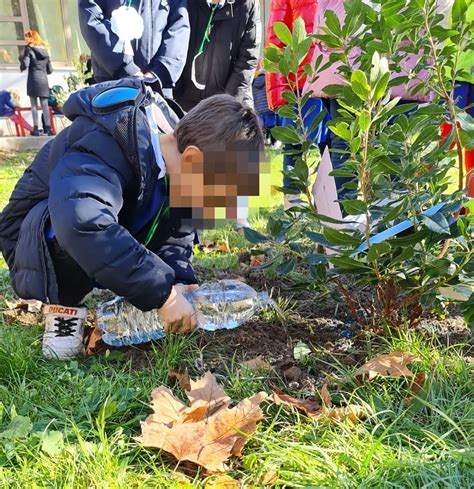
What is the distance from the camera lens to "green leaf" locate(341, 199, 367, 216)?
121 cm

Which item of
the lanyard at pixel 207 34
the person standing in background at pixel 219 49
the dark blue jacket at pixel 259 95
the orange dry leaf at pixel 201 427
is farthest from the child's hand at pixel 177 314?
the dark blue jacket at pixel 259 95

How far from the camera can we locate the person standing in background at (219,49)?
3.20 meters

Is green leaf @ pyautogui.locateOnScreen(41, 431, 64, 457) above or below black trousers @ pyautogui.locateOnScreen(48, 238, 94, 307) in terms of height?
below

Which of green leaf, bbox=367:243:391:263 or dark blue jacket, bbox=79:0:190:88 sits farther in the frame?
dark blue jacket, bbox=79:0:190:88

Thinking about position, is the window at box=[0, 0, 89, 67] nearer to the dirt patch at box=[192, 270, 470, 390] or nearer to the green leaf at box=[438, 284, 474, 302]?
the dirt patch at box=[192, 270, 470, 390]

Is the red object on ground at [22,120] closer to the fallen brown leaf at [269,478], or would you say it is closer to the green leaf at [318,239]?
the green leaf at [318,239]

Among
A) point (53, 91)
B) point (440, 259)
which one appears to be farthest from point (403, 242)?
point (53, 91)

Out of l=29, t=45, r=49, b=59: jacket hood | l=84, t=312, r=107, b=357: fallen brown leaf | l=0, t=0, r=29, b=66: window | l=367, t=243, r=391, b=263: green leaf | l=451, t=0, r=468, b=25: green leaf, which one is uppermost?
l=0, t=0, r=29, b=66: window

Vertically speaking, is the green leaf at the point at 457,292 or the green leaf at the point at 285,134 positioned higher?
the green leaf at the point at 285,134

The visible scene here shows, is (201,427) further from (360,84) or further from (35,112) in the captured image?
(35,112)

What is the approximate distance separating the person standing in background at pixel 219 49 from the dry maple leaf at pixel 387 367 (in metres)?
2.17

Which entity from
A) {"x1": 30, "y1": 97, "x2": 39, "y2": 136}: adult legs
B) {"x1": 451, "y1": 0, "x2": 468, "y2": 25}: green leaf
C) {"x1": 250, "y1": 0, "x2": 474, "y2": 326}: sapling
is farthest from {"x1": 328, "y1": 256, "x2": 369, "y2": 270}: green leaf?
{"x1": 30, "y1": 97, "x2": 39, "y2": 136}: adult legs

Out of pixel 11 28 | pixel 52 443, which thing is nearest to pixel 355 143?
pixel 52 443

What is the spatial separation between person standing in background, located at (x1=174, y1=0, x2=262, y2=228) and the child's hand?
71.6 inches
